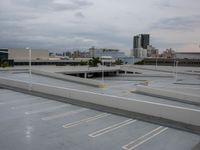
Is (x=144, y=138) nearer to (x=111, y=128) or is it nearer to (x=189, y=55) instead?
(x=111, y=128)

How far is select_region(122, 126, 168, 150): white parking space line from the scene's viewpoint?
34.7ft

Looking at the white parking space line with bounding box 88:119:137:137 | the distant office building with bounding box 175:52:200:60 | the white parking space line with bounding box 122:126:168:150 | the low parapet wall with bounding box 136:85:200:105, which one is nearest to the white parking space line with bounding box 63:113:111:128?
the white parking space line with bounding box 88:119:137:137

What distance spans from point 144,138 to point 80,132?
129 inches

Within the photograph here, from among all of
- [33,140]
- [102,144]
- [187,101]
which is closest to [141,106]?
[102,144]

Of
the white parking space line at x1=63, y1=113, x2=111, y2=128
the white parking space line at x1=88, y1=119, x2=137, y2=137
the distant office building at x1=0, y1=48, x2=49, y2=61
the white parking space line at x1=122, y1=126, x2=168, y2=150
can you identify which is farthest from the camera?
the distant office building at x1=0, y1=48, x2=49, y2=61

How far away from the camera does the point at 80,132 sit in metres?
12.3

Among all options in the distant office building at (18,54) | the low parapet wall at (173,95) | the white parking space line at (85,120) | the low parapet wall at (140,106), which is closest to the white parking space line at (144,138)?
the low parapet wall at (140,106)

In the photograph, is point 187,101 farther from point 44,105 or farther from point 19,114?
point 19,114

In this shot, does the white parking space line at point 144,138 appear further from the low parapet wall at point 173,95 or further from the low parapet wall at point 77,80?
the low parapet wall at point 77,80

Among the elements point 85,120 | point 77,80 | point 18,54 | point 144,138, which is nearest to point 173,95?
point 85,120

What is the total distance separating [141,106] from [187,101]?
10727 millimetres

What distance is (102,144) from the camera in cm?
1069

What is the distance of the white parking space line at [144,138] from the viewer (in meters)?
10.6

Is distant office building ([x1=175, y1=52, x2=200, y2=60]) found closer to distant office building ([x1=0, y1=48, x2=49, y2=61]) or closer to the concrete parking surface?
distant office building ([x1=0, y1=48, x2=49, y2=61])
